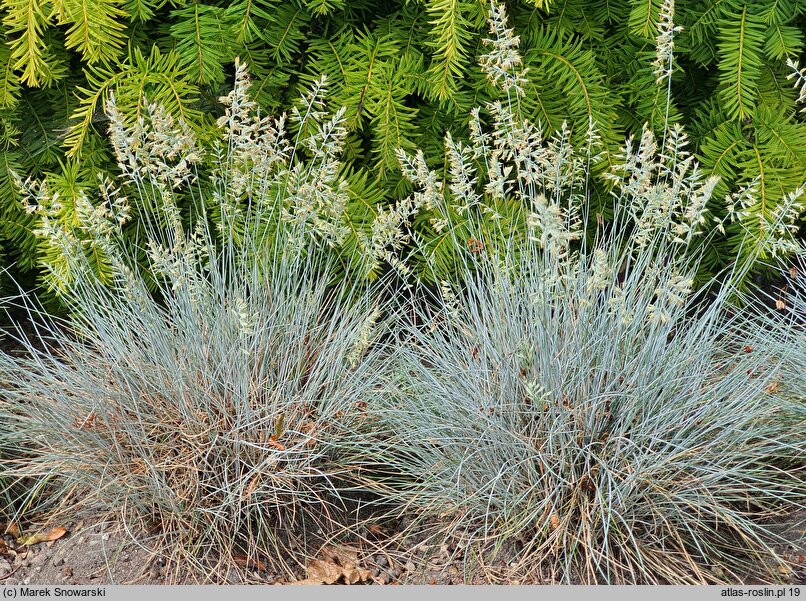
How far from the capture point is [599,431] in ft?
7.87

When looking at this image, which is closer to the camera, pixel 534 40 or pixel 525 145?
pixel 525 145

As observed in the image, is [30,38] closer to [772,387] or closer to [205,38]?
[205,38]

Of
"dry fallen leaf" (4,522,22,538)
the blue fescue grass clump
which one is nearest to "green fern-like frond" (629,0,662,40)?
the blue fescue grass clump

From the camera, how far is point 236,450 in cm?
242

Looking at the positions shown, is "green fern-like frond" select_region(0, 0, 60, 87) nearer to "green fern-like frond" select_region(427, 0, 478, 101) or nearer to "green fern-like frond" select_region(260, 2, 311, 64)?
"green fern-like frond" select_region(260, 2, 311, 64)

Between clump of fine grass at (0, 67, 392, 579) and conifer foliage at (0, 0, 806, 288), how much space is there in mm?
560

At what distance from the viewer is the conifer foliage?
9.98 ft

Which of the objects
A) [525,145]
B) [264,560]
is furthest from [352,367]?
[525,145]

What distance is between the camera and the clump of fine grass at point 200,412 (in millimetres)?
2422

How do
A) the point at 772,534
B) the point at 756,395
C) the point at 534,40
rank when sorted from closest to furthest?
the point at 772,534 < the point at 756,395 < the point at 534,40

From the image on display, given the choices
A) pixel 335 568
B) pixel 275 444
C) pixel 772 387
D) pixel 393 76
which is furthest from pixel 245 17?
pixel 772 387

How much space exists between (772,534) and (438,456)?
936 millimetres

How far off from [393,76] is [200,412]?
145 cm

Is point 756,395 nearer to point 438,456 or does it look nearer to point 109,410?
point 438,456
